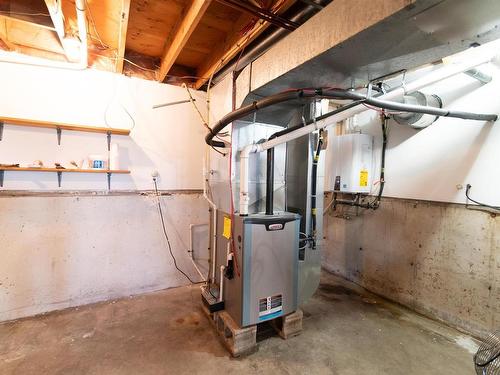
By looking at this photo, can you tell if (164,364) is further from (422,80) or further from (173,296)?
(422,80)

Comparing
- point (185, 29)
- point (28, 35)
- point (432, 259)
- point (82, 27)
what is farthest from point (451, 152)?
point (28, 35)

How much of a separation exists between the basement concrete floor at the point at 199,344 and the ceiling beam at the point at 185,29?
250 centimetres

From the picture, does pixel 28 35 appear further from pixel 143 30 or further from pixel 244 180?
pixel 244 180

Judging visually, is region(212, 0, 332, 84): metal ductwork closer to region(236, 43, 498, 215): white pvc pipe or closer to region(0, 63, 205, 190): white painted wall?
region(236, 43, 498, 215): white pvc pipe

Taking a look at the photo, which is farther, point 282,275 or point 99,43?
point 99,43

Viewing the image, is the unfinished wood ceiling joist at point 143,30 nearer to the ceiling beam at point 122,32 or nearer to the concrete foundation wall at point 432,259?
the ceiling beam at point 122,32

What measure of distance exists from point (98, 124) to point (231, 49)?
62.9 inches

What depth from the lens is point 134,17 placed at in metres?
2.08

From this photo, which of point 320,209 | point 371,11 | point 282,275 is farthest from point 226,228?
point 371,11

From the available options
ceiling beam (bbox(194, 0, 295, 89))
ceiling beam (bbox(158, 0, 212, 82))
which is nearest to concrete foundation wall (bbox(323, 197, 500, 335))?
ceiling beam (bbox(194, 0, 295, 89))

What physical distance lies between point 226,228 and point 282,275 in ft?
2.03

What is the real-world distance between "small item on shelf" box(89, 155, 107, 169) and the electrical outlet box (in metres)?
2.82

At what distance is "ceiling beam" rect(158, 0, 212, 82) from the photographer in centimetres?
160

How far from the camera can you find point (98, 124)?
8.20 feet
